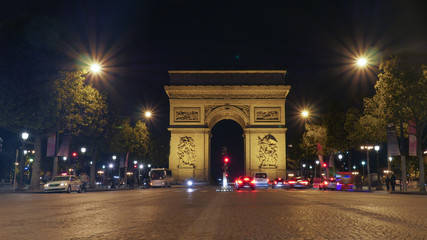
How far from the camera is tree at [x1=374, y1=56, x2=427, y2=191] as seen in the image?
105 feet

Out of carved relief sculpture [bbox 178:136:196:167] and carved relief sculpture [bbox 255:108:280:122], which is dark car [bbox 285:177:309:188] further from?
carved relief sculpture [bbox 178:136:196:167]

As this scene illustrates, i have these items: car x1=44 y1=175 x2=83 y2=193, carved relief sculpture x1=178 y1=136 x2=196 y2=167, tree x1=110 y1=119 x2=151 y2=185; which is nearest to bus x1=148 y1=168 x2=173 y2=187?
tree x1=110 y1=119 x2=151 y2=185

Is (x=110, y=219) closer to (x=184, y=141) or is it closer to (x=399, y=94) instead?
(x=399, y=94)

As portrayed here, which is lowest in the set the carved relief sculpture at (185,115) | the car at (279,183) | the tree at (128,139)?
the car at (279,183)

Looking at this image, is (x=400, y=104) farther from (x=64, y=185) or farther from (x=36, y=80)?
(x=36, y=80)

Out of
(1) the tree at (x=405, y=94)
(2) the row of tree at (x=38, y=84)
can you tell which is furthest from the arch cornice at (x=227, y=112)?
(1) the tree at (x=405, y=94)

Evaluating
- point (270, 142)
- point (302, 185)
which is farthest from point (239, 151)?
point (302, 185)

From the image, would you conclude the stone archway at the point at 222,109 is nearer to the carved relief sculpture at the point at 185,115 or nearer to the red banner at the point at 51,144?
the carved relief sculpture at the point at 185,115

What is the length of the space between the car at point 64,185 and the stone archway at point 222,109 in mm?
26126

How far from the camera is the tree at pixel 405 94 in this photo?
31.9 meters

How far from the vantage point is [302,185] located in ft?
168

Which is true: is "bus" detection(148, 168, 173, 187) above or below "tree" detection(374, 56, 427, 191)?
below

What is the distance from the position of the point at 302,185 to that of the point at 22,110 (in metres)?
31.5

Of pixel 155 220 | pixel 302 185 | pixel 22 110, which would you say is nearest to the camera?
pixel 155 220
